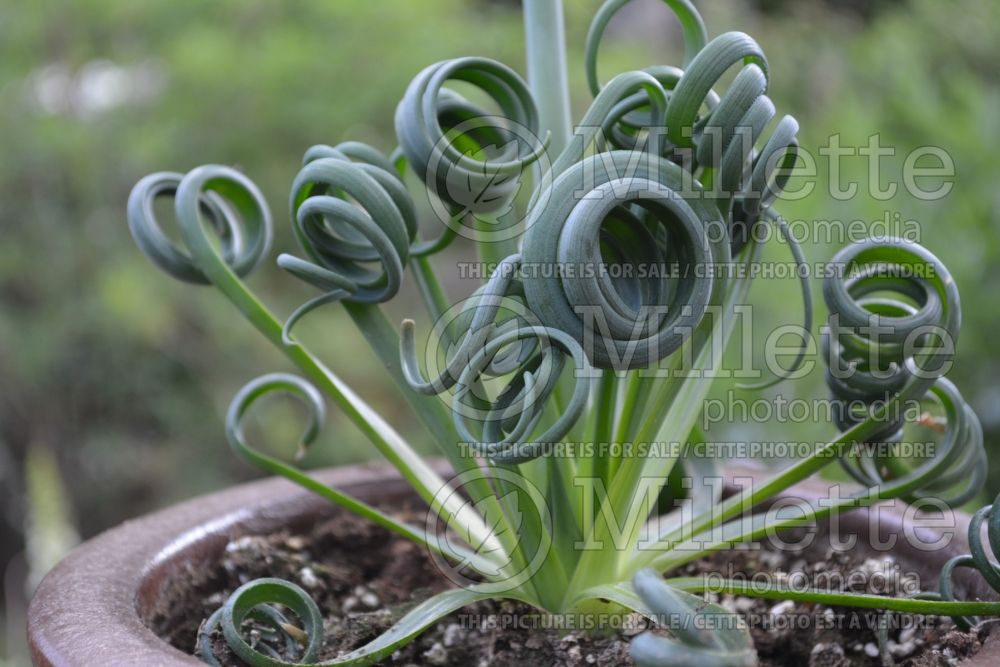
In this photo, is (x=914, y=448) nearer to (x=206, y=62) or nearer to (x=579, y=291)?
(x=579, y=291)

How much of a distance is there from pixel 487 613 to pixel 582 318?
1.06ft

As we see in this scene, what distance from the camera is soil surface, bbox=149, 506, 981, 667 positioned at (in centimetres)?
64

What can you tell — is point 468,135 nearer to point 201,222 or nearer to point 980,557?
point 201,222

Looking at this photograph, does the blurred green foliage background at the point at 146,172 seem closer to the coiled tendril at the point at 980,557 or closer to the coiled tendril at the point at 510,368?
the coiled tendril at the point at 980,557

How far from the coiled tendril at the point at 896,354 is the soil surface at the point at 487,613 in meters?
0.09

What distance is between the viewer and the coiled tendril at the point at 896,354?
22.0 inches

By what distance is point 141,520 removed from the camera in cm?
76

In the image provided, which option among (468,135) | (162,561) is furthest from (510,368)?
(162,561)

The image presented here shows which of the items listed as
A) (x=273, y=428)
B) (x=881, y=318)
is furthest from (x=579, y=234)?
(x=273, y=428)

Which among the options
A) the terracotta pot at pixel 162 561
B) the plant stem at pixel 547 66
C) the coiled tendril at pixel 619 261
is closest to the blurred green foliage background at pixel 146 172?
the terracotta pot at pixel 162 561

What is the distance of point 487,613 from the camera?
0.71 meters

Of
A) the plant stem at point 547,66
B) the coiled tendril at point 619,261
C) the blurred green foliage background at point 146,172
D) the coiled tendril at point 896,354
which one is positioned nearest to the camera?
the coiled tendril at point 619,261

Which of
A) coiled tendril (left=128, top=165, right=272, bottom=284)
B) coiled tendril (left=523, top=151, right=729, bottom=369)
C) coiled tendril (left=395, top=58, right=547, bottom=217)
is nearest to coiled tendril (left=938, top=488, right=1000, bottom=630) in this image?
coiled tendril (left=523, top=151, right=729, bottom=369)

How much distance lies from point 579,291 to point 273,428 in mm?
1879
